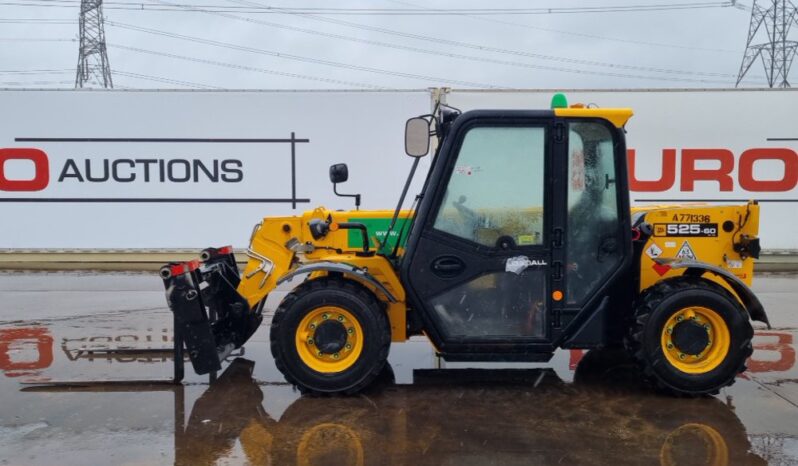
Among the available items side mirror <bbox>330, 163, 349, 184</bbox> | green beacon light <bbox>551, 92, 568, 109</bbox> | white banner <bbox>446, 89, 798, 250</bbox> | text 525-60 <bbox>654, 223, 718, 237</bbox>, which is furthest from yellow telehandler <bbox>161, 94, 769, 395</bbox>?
white banner <bbox>446, 89, 798, 250</bbox>

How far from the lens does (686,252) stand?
4871 millimetres

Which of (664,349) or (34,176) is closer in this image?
(664,349)

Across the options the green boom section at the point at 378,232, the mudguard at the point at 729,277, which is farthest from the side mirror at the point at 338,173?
the mudguard at the point at 729,277

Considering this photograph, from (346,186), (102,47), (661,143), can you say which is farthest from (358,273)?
(102,47)

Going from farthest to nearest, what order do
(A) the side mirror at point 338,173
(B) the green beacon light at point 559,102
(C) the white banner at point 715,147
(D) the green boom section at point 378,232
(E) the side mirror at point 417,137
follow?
(C) the white banner at point 715,147 → (D) the green boom section at point 378,232 → (A) the side mirror at point 338,173 → (B) the green beacon light at point 559,102 → (E) the side mirror at point 417,137

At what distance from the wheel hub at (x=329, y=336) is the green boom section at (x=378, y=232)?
0.87 metres

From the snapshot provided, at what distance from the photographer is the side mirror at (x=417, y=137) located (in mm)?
4453

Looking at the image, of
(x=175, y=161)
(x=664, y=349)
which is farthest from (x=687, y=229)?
(x=175, y=161)

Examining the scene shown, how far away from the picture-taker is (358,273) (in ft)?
15.1

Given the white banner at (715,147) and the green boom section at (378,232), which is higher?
the white banner at (715,147)

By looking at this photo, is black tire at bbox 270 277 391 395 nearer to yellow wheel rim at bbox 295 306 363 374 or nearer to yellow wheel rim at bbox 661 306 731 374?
yellow wheel rim at bbox 295 306 363 374

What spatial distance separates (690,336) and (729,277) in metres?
0.54

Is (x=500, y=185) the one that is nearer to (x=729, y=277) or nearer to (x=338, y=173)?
(x=338, y=173)

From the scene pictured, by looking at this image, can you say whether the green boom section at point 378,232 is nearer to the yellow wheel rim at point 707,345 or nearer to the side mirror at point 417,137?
the side mirror at point 417,137
